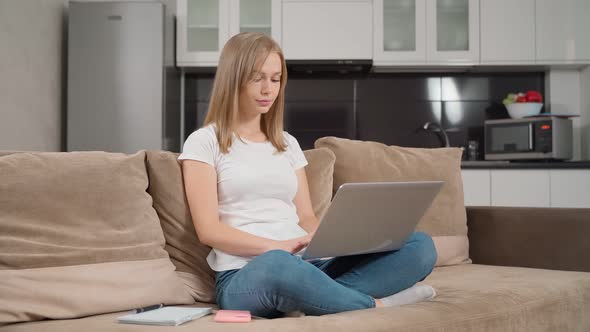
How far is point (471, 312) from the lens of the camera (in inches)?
63.4

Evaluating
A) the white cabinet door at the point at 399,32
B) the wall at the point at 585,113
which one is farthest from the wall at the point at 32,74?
the wall at the point at 585,113

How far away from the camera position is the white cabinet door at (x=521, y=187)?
4.04 meters

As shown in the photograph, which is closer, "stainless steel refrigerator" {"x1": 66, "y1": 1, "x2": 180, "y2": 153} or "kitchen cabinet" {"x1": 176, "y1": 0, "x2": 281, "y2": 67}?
"stainless steel refrigerator" {"x1": 66, "y1": 1, "x2": 180, "y2": 153}

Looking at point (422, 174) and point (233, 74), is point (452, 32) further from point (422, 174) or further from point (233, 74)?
point (233, 74)

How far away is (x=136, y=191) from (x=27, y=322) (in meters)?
0.44

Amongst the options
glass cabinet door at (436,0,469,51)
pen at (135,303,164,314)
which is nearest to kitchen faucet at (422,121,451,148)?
glass cabinet door at (436,0,469,51)

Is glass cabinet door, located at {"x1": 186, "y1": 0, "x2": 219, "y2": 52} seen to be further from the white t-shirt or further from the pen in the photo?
the pen

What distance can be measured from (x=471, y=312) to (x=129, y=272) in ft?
2.76

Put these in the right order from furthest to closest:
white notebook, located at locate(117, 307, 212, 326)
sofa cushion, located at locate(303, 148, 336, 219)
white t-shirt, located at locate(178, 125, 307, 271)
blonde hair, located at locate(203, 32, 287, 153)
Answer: sofa cushion, located at locate(303, 148, 336, 219)
blonde hair, located at locate(203, 32, 287, 153)
white t-shirt, located at locate(178, 125, 307, 271)
white notebook, located at locate(117, 307, 212, 326)

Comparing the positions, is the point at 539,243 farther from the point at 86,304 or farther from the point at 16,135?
the point at 16,135

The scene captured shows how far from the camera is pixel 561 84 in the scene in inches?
182

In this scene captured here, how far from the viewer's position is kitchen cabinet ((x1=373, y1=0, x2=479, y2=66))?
4.43 meters

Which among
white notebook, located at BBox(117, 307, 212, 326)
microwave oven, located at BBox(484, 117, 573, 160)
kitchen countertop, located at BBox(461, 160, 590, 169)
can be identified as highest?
microwave oven, located at BBox(484, 117, 573, 160)

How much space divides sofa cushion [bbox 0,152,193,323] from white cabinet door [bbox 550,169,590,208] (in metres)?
2.94
